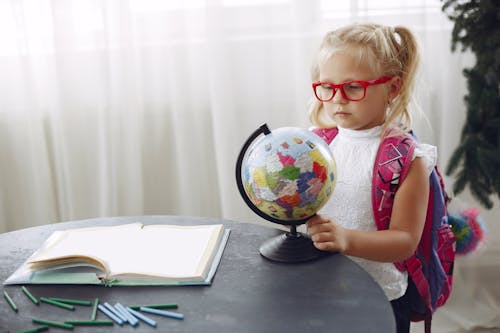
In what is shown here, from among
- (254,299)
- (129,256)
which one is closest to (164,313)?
(254,299)

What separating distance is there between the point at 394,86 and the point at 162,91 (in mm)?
1180

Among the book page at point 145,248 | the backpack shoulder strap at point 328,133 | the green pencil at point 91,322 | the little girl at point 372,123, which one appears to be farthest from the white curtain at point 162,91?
the green pencil at point 91,322

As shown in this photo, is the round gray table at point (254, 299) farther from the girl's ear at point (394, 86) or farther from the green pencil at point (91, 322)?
the girl's ear at point (394, 86)

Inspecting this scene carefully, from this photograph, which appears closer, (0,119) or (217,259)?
(217,259)

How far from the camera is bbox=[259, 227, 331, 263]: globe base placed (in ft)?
3.89

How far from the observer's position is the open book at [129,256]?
1.13m

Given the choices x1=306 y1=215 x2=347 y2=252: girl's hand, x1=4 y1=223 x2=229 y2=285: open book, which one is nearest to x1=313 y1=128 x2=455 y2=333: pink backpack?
x1=306 y1=215 x2=347 y2=252: girl's hand

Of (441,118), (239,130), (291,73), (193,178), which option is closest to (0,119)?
(193,178)

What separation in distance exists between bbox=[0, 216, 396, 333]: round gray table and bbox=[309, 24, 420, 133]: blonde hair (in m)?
0.44

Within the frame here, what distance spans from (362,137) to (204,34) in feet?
3.47

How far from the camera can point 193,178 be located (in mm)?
2443

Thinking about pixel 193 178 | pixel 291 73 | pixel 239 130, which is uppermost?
pixel 291 73

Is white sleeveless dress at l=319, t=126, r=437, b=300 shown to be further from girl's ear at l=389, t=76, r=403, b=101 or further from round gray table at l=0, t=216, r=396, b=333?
round gray table at l=0, t=216, r=396, b=333

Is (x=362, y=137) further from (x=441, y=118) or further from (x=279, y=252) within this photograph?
(x=441, y=118)
